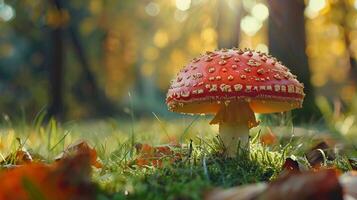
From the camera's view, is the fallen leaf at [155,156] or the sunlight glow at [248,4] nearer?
the fallen leaf at [155,156]

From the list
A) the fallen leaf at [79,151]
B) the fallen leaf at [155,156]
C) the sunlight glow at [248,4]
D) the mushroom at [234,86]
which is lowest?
the fallen leaf at [155,156]

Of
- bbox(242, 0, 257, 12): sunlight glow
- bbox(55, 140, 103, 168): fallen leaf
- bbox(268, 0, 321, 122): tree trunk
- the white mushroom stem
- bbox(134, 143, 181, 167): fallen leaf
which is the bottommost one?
bbox(134, 143, 181, 167): fallen leaf

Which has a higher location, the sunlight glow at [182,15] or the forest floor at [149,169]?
the sunlight glow at [182,15]

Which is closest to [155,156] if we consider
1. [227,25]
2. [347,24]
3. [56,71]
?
[227,25]

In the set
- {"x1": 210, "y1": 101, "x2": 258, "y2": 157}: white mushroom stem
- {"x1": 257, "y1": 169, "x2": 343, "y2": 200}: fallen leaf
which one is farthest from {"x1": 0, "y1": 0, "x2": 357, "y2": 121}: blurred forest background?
{"x1": 257, "y1": 169, "x2": 343, "y2": 200}: fallen leaf

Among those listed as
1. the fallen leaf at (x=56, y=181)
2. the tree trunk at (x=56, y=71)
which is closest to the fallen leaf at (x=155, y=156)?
the fallen leaf at (x=56, y=181)

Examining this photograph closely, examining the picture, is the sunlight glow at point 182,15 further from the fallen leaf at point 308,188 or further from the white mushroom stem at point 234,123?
the fallen leaf at point 308,188

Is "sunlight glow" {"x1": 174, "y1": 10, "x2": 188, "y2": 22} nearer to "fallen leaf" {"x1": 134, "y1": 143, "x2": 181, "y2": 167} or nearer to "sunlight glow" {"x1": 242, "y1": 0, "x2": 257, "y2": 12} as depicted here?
"sunlight glow" {"x1": 242, "y1": 0, "x2": 257, "y2": 12}

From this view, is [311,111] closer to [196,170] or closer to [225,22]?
[225,22]

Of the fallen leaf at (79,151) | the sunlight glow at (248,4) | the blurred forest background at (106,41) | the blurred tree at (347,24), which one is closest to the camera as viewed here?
the fallen leaf at (79,151)
